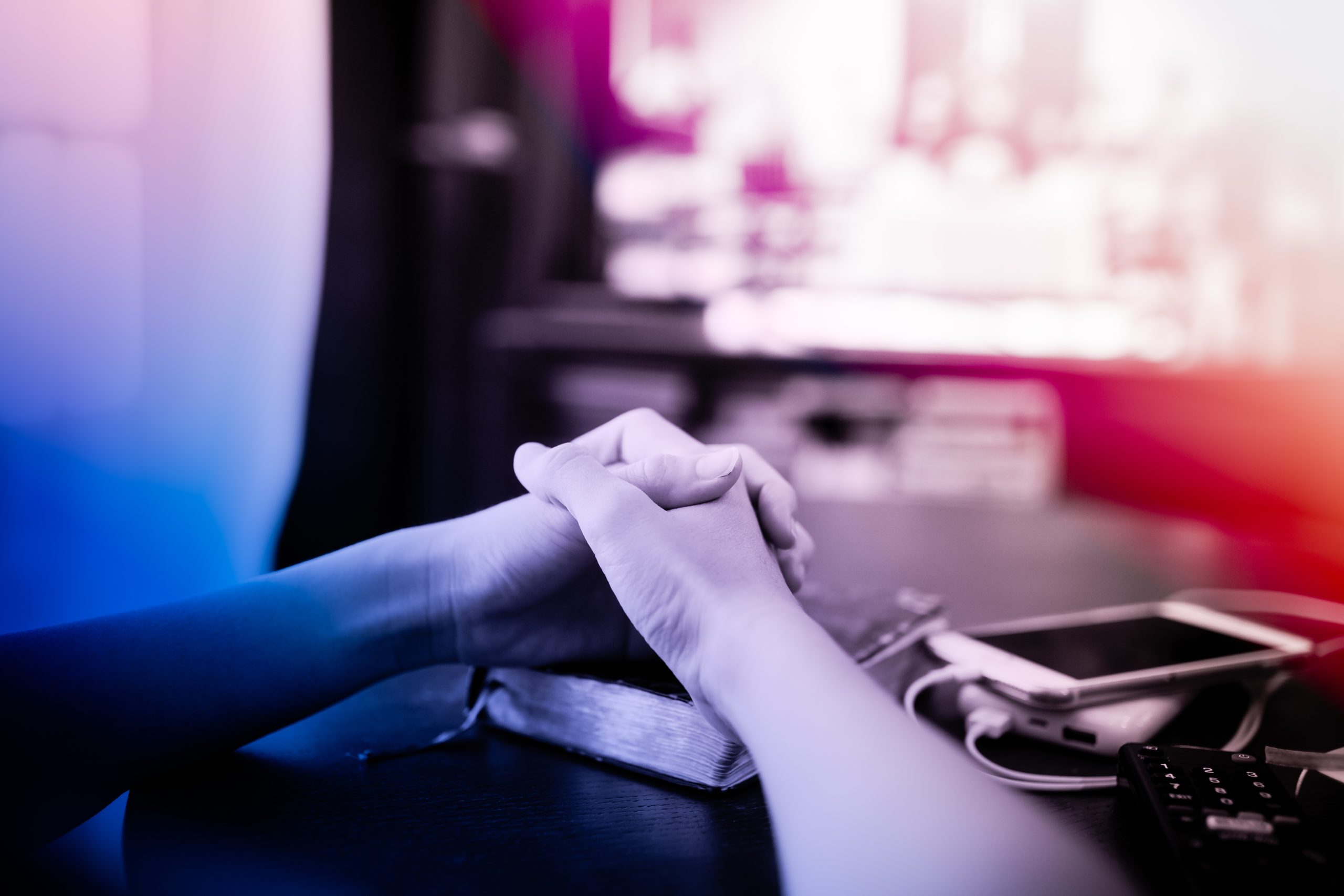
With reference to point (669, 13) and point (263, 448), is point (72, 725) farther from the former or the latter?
point (669, 13)

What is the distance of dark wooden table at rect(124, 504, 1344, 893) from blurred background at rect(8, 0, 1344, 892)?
1476mm

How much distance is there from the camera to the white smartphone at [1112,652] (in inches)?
21.4

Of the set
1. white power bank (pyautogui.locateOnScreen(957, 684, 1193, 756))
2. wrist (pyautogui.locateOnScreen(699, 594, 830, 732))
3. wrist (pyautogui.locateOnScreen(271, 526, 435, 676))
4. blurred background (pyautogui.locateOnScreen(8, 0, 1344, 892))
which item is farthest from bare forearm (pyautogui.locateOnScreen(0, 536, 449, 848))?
blurred background (pyautogui.locateOnScreen(8, 0, 1344, 892))

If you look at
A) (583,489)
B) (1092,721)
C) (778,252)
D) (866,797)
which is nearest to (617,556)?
(583,489)

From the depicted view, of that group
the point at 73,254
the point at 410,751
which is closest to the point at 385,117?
the point at 73,254

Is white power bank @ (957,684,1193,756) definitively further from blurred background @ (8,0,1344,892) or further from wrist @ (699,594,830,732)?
blurred background @ (8,0,1344,892)

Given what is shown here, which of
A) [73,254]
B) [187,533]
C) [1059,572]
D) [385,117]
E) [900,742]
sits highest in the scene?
[385,117]

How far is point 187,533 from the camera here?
1.76 metres

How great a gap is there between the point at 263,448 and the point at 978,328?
191 cm

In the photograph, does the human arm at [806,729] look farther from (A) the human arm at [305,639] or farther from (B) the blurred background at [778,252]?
(B) the blurred background at [778,252]

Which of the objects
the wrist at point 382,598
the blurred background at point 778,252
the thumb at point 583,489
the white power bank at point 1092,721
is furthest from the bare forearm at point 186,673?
the blurred background at point 778,252

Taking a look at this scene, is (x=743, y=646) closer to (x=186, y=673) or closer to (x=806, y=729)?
(x=806, y=729)

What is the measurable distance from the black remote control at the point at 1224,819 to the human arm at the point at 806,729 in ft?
0.12

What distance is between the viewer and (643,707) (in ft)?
1.59
